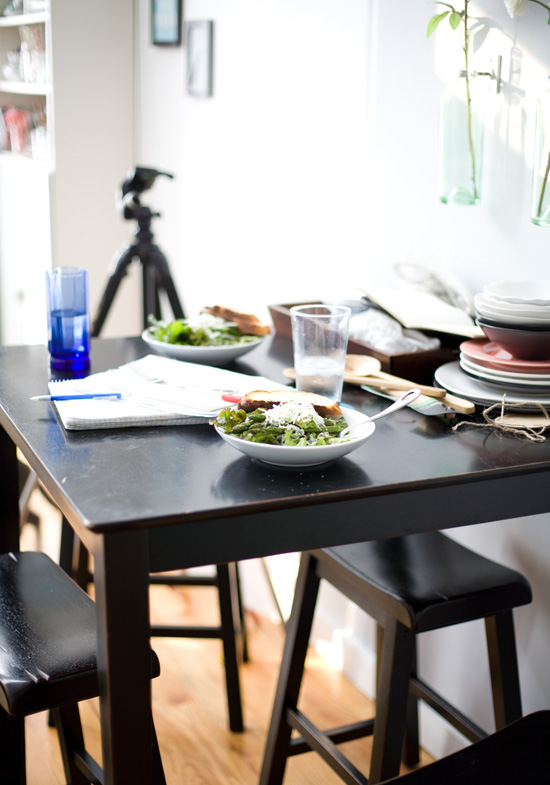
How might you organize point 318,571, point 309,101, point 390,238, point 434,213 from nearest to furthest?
1. point 318,571
2. point 434,213
3. point 390,238
4. point 309,101

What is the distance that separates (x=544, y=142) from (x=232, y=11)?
1.48 metres

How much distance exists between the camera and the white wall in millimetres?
1565

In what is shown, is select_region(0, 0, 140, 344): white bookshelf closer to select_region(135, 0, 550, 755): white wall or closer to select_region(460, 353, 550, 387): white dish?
select_region(135, 0, 550, 755): white wall

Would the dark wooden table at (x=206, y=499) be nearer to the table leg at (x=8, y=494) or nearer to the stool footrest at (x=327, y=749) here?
the table leg at (x=8, y=494)

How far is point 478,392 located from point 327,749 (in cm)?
68

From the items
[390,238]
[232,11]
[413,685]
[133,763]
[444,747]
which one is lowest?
[444,747]

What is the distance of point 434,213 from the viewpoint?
1.77m

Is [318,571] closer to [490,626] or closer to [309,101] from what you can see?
[490,626]

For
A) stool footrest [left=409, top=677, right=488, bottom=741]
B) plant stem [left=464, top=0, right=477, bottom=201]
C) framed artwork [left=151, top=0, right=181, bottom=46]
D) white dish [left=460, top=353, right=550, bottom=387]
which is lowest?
stool footrest [left=409, top=677, right=488, bottom=741]

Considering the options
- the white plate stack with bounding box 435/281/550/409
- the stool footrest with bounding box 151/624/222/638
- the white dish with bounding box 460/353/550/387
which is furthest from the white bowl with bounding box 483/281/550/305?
the stool footrest with bounding box 151/624/222/638

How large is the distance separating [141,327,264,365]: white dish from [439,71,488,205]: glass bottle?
484mm

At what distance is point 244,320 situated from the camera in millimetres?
1559

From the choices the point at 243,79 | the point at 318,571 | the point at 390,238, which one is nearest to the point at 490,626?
the point at 318,571

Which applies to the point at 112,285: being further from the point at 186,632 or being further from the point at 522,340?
the point at 522,340
